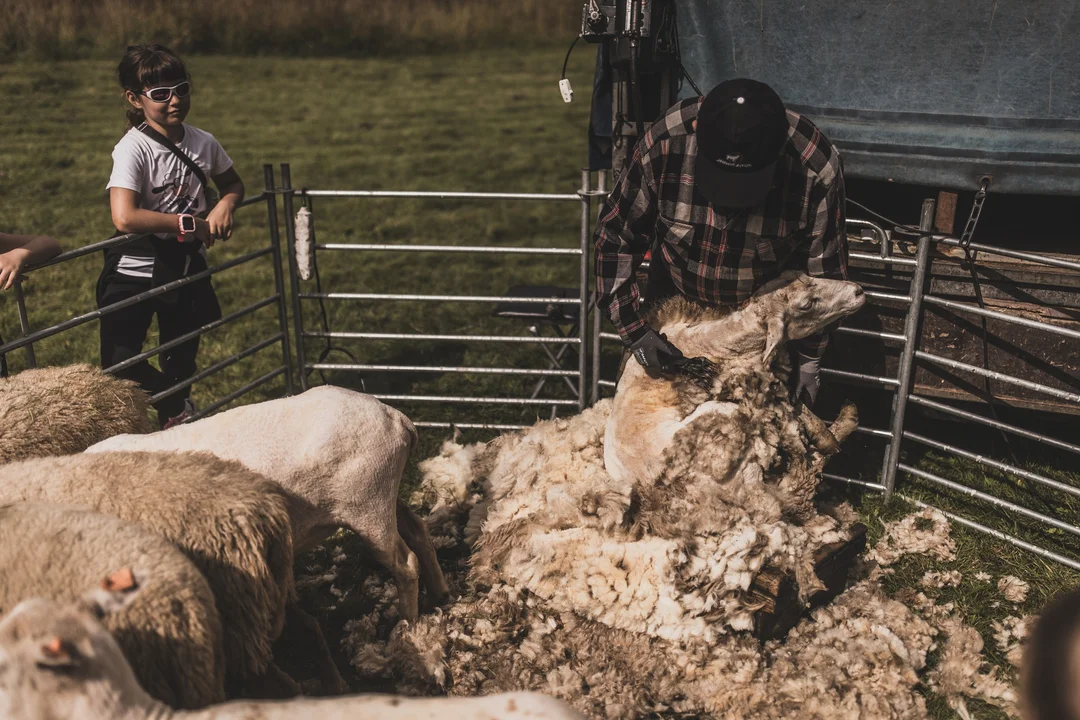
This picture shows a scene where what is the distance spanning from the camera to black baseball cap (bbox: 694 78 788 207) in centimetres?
325

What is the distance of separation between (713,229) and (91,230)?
Result: 815 cm

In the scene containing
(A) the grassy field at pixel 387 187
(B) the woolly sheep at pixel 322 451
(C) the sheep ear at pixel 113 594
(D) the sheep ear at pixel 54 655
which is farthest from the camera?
(A) the grassy field at pixel 387 187

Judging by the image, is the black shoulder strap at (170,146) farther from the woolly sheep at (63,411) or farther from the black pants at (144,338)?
the woolly sheep at (63,411)

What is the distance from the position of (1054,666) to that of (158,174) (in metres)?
4.08

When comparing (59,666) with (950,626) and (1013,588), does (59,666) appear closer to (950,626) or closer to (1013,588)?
(950,626)

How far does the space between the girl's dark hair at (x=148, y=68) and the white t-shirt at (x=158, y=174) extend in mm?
238

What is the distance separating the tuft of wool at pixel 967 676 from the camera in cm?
Answer: 329

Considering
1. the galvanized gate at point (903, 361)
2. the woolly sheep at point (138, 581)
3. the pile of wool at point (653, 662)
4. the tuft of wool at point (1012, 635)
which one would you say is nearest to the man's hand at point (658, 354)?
the galvanized gate at point (903, 361)

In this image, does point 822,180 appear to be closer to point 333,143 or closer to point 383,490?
point 383,490

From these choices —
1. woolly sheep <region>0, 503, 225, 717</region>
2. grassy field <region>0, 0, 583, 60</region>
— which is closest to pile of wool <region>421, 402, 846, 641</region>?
woolly sheep <region>0, 503, 225, 717</region>

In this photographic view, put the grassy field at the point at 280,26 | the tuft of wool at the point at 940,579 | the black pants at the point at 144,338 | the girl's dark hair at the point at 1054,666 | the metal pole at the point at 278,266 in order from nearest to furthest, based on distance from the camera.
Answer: the girl's dark hair at the point at 1054,666
the tuft of wool at the point at 940,579
the black pants at the point at 144,338
the metal pole at the point at 278,266
the grassy field at the point at 280,26

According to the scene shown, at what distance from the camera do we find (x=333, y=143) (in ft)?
45.2

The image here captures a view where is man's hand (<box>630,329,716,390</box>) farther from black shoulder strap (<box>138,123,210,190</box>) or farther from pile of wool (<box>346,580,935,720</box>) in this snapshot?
black shoulder strap (<box>138,123,210,190</box>)

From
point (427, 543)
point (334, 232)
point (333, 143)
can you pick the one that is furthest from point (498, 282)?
point (333, 143)
